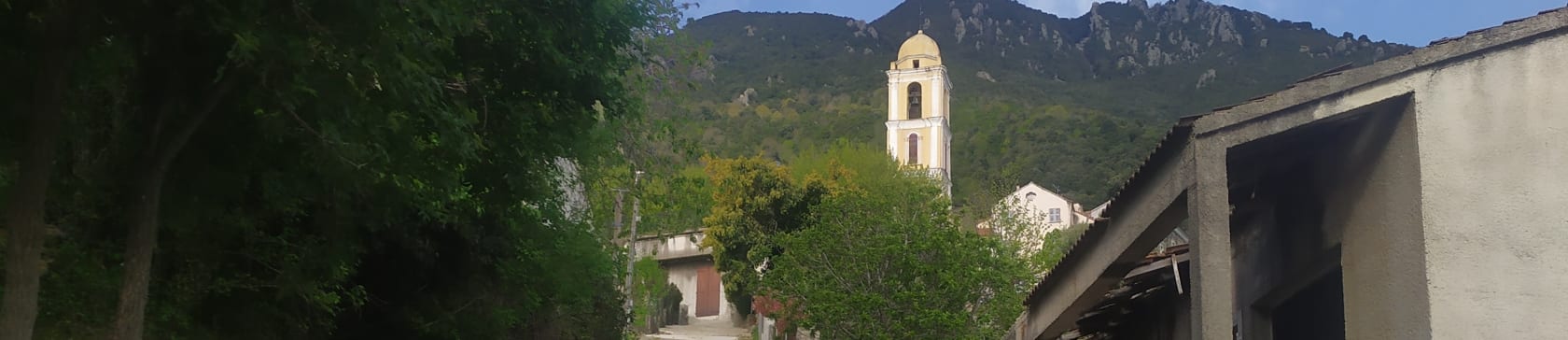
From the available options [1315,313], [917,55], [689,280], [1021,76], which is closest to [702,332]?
[689,280]

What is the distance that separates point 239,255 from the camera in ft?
30.9

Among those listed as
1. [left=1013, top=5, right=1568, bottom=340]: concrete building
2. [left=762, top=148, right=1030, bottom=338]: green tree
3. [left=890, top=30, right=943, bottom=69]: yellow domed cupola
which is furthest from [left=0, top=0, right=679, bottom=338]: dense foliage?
[left=890, top=30, right=943, bottom=69]: yellow domed cupola

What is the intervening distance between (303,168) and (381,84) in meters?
1.21

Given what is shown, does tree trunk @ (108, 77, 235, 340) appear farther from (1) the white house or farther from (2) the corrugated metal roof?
(1) the white house

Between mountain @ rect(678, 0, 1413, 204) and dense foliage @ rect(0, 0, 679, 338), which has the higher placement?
mountain @ rect(678, 0, 1413, 204)

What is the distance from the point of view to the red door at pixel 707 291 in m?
46.2

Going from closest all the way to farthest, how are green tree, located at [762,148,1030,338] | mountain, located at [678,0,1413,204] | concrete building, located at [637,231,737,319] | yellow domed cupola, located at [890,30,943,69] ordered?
green tree, located at [762,148,1030,338], concrete building, located at [637,231,737,319], yellow domed cupola, located at [890,30,943,69], mountain, located at [678,0,1413,204]

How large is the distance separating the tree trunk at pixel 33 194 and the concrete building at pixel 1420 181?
20.1 feet

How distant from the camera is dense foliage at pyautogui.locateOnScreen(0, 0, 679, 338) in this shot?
6176mm

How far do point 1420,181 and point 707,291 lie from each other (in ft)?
132

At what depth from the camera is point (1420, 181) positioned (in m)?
6.88

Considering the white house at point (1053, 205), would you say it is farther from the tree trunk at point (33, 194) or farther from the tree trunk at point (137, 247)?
the tree trunk at point (33, 194)

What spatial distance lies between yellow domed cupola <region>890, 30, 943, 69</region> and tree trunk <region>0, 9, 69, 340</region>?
6056 centimetres

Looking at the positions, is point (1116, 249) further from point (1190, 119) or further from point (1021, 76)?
point (1021, 76)
